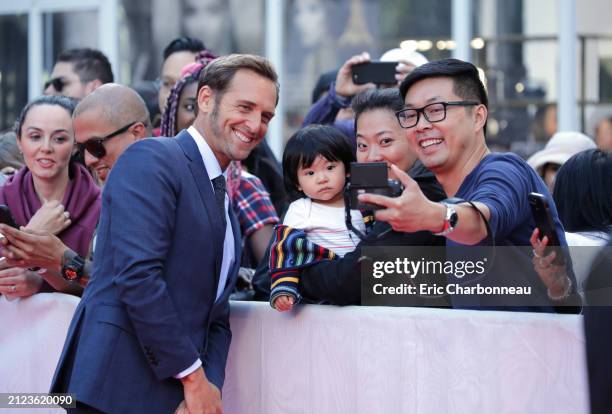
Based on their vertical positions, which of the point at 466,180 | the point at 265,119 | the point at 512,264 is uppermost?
the point at 265,119

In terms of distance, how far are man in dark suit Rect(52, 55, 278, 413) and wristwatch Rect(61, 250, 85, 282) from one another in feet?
2.87

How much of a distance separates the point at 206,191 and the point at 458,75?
3.28 feet

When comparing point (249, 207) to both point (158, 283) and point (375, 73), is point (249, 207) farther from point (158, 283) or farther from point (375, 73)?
point (158, 283)

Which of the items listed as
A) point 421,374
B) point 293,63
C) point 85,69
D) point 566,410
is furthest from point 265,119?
point 293,63

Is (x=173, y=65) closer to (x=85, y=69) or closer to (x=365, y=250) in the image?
(x=85, y=69)

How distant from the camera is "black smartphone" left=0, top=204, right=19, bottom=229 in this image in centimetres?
414

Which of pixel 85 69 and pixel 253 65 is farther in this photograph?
pixel 85 69

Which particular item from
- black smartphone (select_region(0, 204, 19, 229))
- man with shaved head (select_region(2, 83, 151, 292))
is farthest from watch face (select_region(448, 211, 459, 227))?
black smartphone (select_region(0, 204, 19, 229))

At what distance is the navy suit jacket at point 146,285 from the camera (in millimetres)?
3107

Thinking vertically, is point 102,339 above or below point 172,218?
below

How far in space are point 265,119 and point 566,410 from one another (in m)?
1.49

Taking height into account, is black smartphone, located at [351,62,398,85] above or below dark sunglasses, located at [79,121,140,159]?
above

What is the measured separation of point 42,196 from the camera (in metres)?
4.62

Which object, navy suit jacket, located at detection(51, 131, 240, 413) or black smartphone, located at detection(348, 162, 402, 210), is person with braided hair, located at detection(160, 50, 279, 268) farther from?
black smartphone, located at detection(348, 162, 402, 210)
